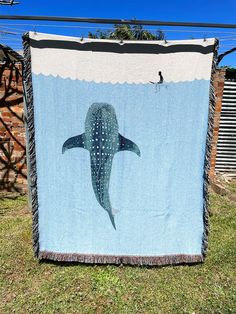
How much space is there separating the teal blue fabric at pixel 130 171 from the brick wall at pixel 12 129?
2082 millimetres

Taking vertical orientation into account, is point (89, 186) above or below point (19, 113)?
below

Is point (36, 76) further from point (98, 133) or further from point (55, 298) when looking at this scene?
point (55, 298)

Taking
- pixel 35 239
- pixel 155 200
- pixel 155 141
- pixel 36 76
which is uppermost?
pixel 36 76

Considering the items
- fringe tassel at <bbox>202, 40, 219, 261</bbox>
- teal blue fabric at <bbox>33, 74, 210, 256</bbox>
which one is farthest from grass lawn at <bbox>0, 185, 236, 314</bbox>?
fringe tassel at <bbox>202, 40, 219, 261</bbox>

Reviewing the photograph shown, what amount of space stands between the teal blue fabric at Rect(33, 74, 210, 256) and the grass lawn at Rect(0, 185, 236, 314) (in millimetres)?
198

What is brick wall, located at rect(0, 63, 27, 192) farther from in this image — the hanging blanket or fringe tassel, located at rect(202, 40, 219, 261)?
fringe tassel, located at rect(202, 40, 219, 261)

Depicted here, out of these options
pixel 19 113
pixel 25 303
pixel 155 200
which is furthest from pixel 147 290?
pixel 19 113

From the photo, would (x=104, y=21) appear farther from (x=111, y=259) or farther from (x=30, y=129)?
(x=111, y=259)

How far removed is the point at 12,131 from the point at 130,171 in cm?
263

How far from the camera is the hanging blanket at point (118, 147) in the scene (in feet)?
8.11

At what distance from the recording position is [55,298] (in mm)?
2479

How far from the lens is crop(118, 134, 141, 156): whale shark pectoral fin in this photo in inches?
103

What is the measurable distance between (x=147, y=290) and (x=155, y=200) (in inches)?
31.3

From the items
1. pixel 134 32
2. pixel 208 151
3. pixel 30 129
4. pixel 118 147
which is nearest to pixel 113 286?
pixel 118 147
